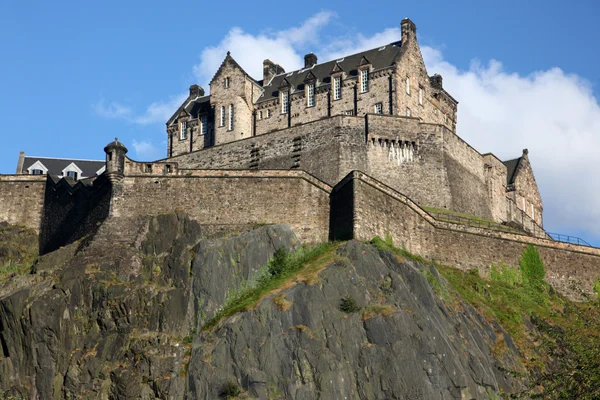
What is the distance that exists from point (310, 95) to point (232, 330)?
31974 mm

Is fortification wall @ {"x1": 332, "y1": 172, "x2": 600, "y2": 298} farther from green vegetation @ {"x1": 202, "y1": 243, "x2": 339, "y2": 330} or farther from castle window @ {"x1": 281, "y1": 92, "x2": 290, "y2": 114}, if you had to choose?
castle window @ {"x1": 281, "y1": 92, "x2": 290, "y2": 114}

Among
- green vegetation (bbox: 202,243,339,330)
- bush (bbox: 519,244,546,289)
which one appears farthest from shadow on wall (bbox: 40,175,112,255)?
bush (bbox: 519,244,546,289)

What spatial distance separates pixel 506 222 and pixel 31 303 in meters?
39.9

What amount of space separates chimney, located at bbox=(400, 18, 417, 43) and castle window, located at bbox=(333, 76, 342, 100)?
6.13 meters

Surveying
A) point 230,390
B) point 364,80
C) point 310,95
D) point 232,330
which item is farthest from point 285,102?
point 230,390

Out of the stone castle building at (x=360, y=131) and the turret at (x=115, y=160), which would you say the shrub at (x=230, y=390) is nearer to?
the turret at (x=115, y=160)

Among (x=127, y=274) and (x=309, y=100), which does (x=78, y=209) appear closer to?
(x=127, y=274)

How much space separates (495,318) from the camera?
53.9m

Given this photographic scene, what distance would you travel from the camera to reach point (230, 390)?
1754 inches

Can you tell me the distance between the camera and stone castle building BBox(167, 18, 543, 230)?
6625 centimetres

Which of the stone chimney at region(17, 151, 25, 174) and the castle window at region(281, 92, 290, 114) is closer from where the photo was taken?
the stone chimney at region(17, 151, 25, 174)

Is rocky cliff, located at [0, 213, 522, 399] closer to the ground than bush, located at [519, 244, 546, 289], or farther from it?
closer to the ground

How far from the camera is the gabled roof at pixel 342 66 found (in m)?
73.2

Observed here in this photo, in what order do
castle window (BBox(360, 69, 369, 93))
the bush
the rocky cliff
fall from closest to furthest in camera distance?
the rocky cliff
the bush
castle window (BBox(360, 69, 369, 93))
